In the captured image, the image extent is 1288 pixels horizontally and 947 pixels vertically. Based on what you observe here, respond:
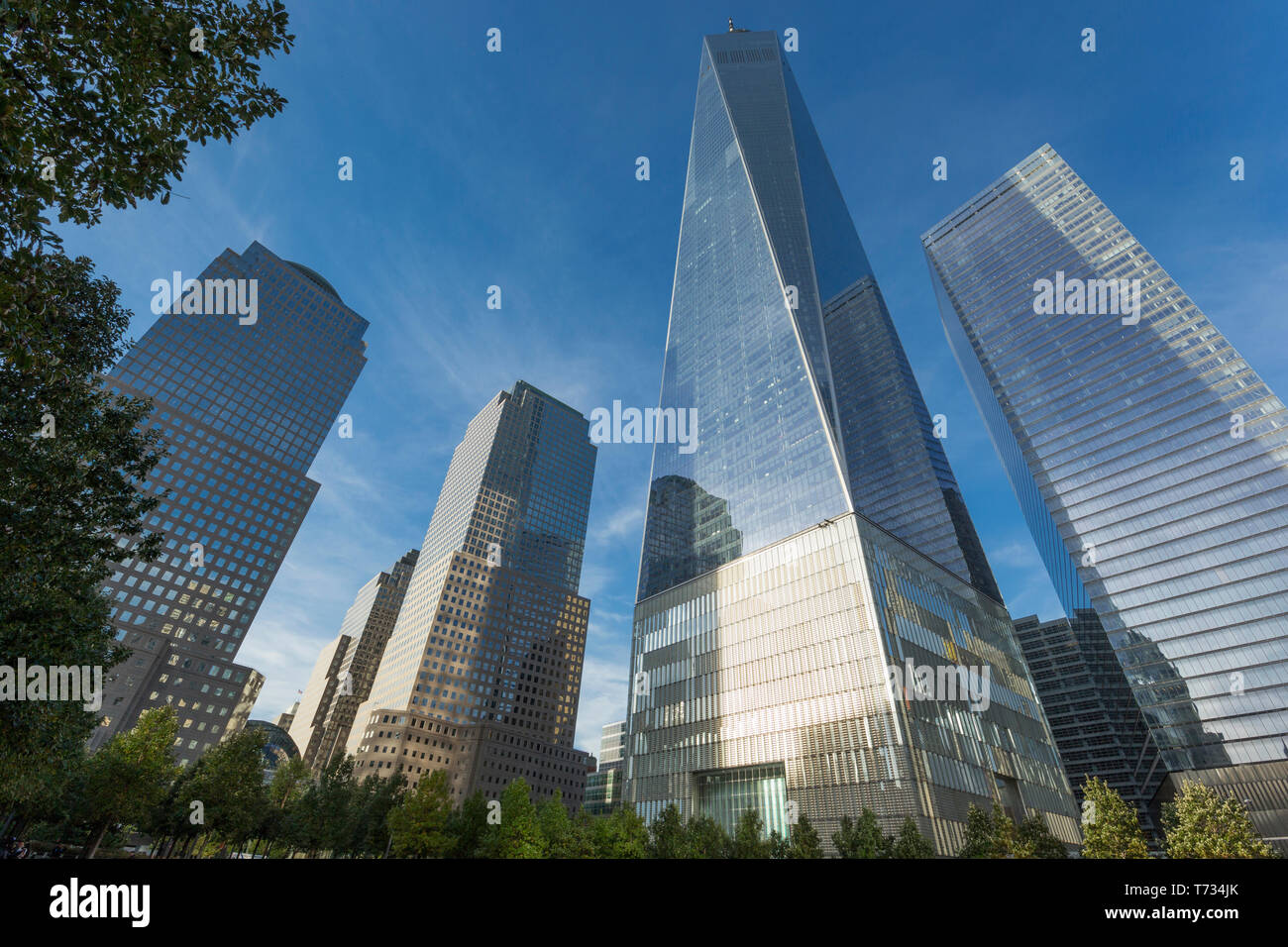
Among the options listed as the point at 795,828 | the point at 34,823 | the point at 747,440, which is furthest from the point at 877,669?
the point at 34,823

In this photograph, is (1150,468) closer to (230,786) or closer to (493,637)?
(230,786)

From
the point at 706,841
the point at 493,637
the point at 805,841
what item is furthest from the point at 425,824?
the point at 493,637

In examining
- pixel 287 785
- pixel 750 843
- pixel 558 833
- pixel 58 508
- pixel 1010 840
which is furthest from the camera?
pixel 287 785

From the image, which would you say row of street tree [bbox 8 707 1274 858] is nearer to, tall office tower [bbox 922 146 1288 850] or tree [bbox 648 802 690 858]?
tree [bbox 648 802 690 858]

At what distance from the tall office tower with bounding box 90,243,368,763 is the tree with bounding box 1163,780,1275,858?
422 ft

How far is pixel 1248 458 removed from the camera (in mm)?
90688

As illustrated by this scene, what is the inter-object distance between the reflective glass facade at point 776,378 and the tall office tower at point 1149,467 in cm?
2392

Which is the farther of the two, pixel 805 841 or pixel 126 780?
pixel 126 780

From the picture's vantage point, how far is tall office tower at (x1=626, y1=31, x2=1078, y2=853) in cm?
5853

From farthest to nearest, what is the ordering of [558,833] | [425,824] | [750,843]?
[425,824] < [558,833] < [750,843]

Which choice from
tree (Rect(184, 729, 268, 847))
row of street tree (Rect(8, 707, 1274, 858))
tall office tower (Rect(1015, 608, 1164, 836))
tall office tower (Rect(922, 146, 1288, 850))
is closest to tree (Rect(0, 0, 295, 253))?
row of street tree (Rect(8, 707, 1274, 858))

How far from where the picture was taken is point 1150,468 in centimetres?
9925

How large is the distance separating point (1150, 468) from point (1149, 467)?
255mm

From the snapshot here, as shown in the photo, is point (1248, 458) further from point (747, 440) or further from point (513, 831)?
point (513, 831)
